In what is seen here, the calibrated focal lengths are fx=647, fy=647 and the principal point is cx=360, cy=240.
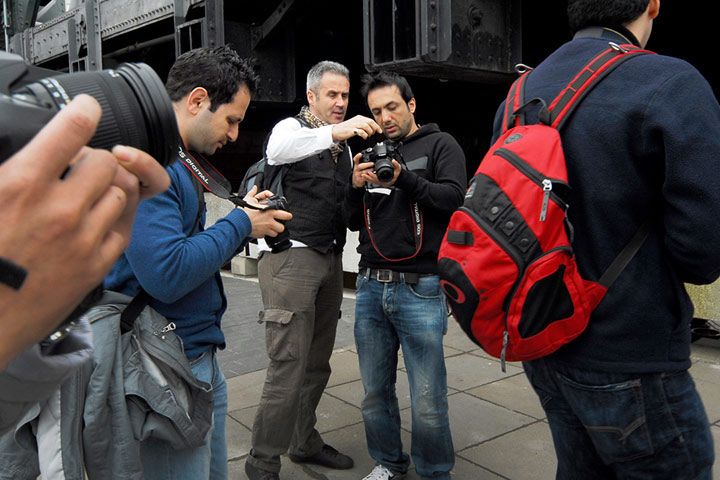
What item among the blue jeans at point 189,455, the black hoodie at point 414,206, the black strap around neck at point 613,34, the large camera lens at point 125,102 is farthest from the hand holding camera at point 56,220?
the black hoodie at point 414,206

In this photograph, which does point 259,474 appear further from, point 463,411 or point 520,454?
point 463,411

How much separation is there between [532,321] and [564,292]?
4.8 inches

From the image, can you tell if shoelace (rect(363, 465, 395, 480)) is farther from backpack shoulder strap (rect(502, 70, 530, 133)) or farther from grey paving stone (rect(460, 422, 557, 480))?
backpack shoulder strap (rect(502, 70, 530, 133))

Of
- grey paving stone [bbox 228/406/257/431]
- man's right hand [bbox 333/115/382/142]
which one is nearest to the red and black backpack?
man's right hand [bbox 333/115/382/142]

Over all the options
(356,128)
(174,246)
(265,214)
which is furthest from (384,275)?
(174,246)

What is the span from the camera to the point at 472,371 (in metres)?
5.06

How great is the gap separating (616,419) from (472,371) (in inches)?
130

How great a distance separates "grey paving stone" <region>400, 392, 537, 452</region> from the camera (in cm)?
393

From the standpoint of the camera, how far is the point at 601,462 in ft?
6.63

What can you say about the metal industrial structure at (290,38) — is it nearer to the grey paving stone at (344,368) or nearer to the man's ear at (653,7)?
the grey paving stone at (344,368)

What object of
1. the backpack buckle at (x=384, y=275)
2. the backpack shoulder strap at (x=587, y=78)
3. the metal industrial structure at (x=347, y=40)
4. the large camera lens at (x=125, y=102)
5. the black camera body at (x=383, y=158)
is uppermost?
the metal industrial structure at (x=347, y=40)

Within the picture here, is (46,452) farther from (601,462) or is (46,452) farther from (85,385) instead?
(601,462)

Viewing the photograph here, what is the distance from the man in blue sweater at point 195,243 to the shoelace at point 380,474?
1.05 metres

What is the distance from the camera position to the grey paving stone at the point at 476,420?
3.93 metres
